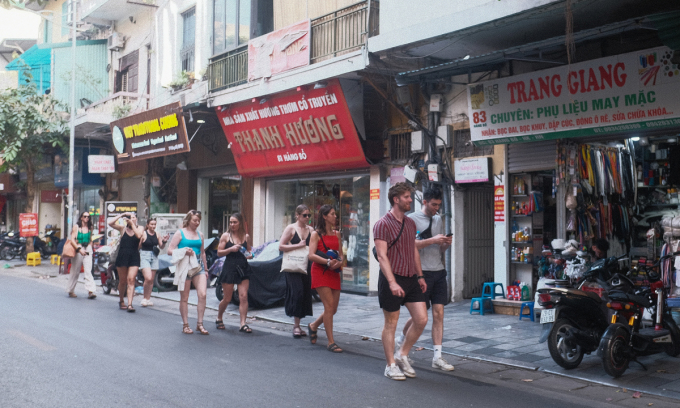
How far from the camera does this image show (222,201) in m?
20.1

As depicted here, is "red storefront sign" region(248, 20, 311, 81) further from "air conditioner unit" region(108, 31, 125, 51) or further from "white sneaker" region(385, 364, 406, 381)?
"air conditioner unit" region(108, 31, 125, 51)

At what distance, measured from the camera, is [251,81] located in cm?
1566

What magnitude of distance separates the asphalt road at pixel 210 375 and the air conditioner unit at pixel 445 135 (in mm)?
5055

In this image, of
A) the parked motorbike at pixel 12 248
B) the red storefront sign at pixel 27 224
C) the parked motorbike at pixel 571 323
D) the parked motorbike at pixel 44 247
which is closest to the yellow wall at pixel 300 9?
the parked motorbike at pixel 571 323

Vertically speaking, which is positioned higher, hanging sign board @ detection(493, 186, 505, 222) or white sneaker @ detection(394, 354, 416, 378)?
hanging sign board @ detection(493, 186, 505, 222)

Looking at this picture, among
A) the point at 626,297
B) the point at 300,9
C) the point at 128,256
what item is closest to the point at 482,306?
the point at 626,297

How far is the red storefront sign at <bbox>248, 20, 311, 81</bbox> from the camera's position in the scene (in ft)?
47.0

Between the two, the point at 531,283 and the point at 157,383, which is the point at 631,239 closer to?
the point at 531,283

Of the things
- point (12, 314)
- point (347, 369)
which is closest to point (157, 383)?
point (347, 369)

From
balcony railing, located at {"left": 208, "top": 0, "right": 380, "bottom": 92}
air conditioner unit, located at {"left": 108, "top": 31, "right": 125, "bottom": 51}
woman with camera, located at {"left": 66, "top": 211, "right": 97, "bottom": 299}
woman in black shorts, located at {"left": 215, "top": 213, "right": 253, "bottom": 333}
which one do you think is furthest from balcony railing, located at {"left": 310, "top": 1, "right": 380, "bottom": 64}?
air conditioner unit, located at {"left": 108, "top": 31, "right": 125, "bottom": 51}

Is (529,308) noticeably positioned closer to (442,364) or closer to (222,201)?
(442,364)

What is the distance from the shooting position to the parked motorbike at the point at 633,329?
6500 millimetres

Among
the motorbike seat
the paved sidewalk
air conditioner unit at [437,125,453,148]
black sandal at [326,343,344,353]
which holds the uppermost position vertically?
air conditioner unit at [437,125,453,148]

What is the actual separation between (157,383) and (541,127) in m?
7.16
